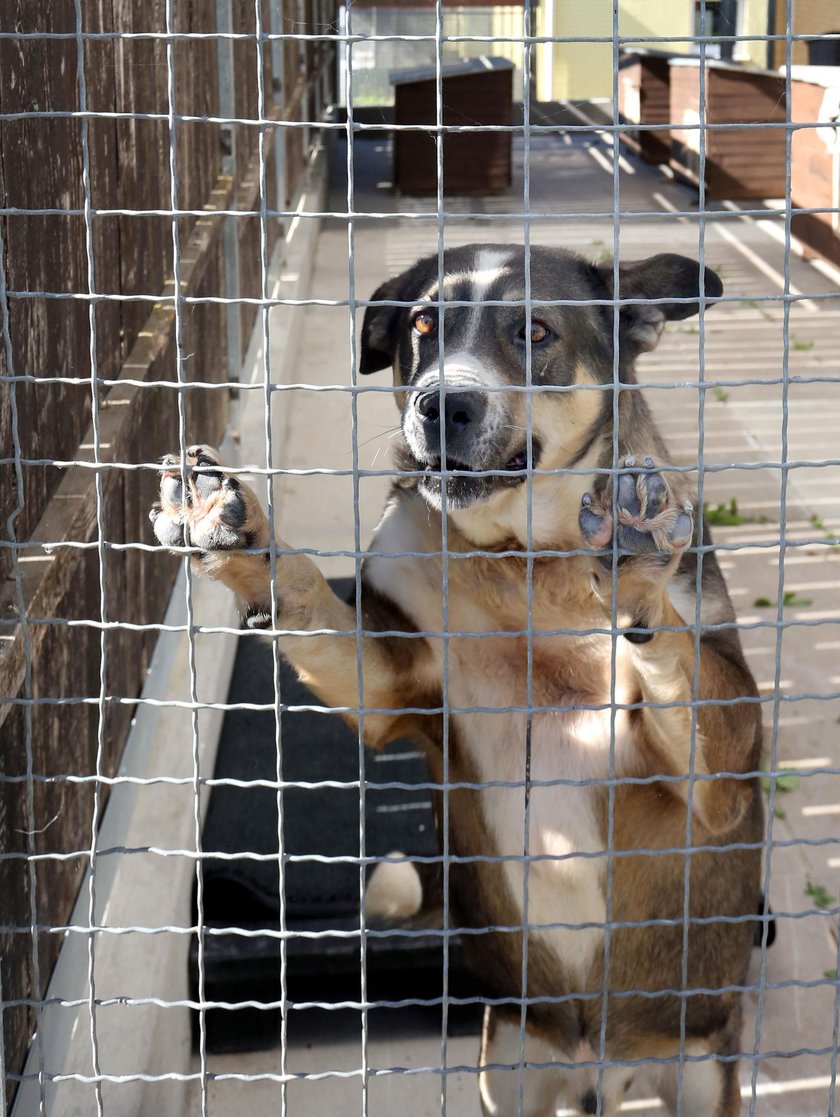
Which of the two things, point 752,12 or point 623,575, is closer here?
point 623,575

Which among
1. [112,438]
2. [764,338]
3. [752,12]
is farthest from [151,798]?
[764,338]

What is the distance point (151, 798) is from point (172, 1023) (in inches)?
25.9

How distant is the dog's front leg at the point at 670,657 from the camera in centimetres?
191

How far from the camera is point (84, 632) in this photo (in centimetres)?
290

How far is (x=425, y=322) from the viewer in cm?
277

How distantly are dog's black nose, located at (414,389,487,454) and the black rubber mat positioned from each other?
77 centimetres

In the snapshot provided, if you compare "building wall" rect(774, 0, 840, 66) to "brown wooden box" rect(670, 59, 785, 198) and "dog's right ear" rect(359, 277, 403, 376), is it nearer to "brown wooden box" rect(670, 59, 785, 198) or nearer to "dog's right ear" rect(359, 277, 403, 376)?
"brown wooden box" rect(670, 59, 785, 198)

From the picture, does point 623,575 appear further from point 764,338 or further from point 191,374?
point 764,338

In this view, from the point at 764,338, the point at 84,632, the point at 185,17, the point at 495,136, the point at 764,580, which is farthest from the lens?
the point at 495,136

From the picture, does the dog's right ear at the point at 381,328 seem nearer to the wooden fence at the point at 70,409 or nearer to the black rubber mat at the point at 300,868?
the wooden fence at the point at 70,409

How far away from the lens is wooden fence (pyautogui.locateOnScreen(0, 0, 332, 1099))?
218cm

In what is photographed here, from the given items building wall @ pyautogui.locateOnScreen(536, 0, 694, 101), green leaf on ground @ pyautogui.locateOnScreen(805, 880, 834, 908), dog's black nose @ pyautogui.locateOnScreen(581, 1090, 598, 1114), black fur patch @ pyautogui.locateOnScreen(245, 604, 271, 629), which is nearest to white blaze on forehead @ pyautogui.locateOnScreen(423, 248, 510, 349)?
black fur patch @ pyautogui.locateOnScreen(245, 604, 271, 629)

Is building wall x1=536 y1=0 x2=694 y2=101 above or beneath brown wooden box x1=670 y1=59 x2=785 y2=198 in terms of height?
above

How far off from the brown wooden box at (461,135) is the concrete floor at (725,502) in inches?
12.3
